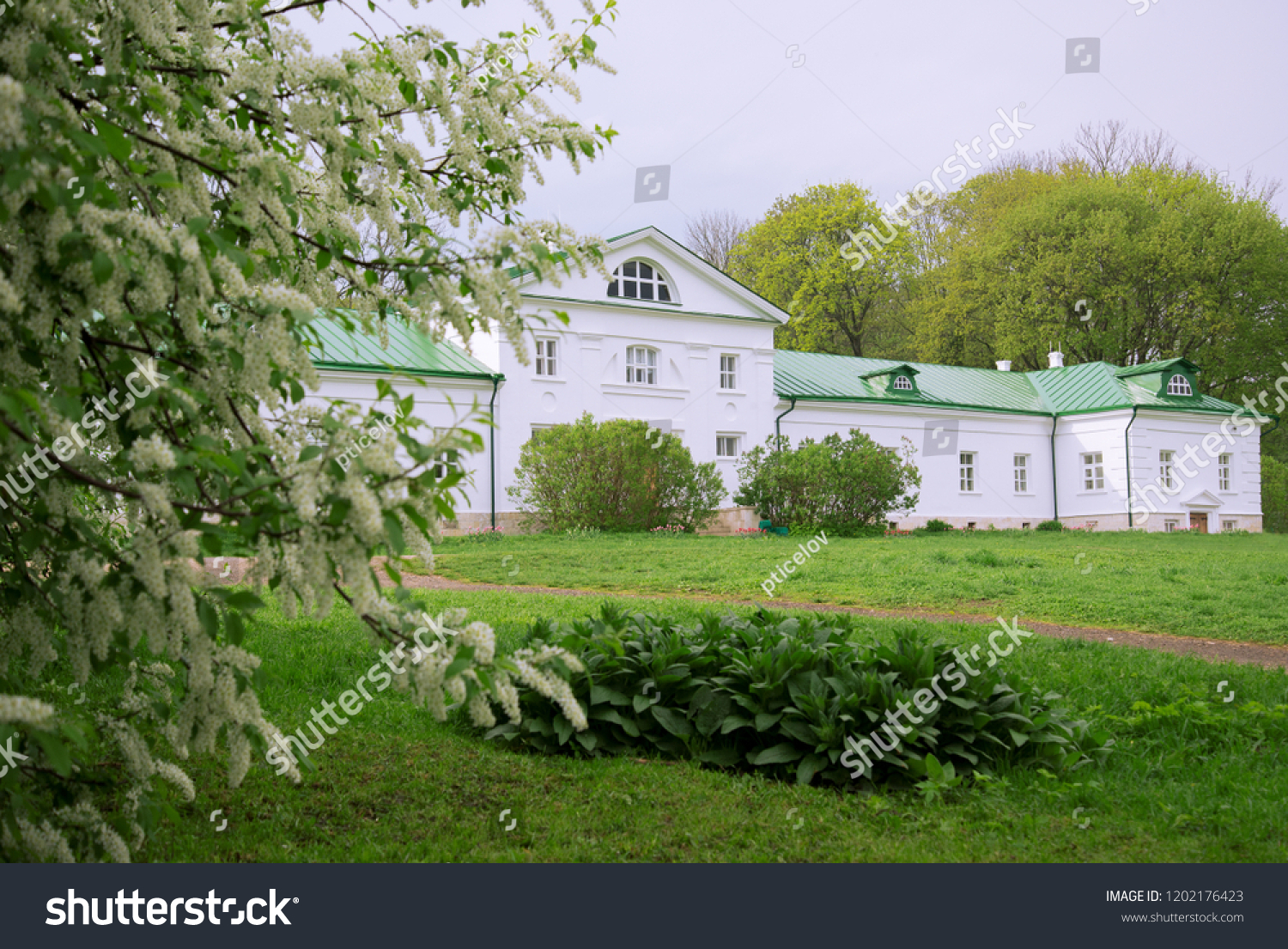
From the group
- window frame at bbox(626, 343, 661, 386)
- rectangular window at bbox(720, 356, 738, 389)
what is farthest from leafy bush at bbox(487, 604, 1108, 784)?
rectangular window at bbox(720, 356, 738, 389)

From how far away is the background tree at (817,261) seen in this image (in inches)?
1505

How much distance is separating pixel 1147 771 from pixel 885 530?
Answer: 16.7 metres

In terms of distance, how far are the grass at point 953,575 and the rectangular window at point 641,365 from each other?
9.28 m

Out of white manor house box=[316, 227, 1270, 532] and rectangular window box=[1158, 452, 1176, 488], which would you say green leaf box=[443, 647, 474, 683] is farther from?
rectangular window box=[1158, 452, 1176, 488]

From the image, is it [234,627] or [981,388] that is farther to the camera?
[981,388]

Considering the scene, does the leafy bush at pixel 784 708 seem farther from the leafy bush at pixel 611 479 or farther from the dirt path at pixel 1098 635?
the leafy bush at pixel 611 479

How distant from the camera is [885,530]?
71.3ft

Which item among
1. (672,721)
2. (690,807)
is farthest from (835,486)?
(690,807)

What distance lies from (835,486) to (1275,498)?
77.1 feet

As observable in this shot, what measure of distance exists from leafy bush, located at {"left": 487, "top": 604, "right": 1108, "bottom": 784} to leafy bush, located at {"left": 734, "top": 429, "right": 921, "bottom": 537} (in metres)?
15.3

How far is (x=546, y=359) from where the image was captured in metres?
25.5

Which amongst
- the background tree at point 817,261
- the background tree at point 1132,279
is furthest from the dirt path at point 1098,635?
the background tree at point 1132,279

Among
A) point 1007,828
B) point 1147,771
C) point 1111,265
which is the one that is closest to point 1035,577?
point 1147,771

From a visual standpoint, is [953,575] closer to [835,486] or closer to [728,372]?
[835,486]
